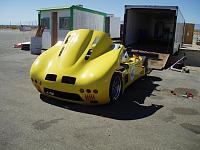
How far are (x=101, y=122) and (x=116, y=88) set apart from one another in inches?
57.1

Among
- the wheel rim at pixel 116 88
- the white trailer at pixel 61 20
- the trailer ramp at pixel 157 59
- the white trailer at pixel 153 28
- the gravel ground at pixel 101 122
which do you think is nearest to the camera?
the gravel ground at pixel 101 122

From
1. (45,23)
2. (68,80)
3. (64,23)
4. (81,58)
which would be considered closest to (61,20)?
(64,23)

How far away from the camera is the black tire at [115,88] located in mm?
6064

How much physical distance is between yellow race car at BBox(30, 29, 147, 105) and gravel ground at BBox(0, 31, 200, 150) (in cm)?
34

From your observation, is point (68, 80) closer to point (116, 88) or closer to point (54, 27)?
point (116, 88)

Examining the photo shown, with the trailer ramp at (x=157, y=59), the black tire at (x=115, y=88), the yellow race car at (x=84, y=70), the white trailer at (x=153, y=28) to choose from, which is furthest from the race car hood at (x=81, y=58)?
the white trailer at (x=153, y=28)

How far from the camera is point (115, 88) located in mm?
6418

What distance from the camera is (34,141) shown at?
4.25 meters

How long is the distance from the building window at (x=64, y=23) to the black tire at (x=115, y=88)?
1230 cm

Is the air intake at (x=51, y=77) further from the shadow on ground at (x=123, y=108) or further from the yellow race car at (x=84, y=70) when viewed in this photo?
the shadow on ground at (x=123, y=108)

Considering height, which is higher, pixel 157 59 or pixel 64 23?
pixel 64 23

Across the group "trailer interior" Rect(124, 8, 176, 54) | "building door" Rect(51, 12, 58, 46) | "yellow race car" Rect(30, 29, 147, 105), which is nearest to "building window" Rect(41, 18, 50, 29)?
"building door" Rect(51, 12, 58, 46)

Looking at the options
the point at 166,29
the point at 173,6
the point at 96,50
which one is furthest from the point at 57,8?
the point at 96,50

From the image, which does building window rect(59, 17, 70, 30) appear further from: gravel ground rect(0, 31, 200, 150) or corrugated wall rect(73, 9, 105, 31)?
gravel ground rect(0, 31, 200, 150)
